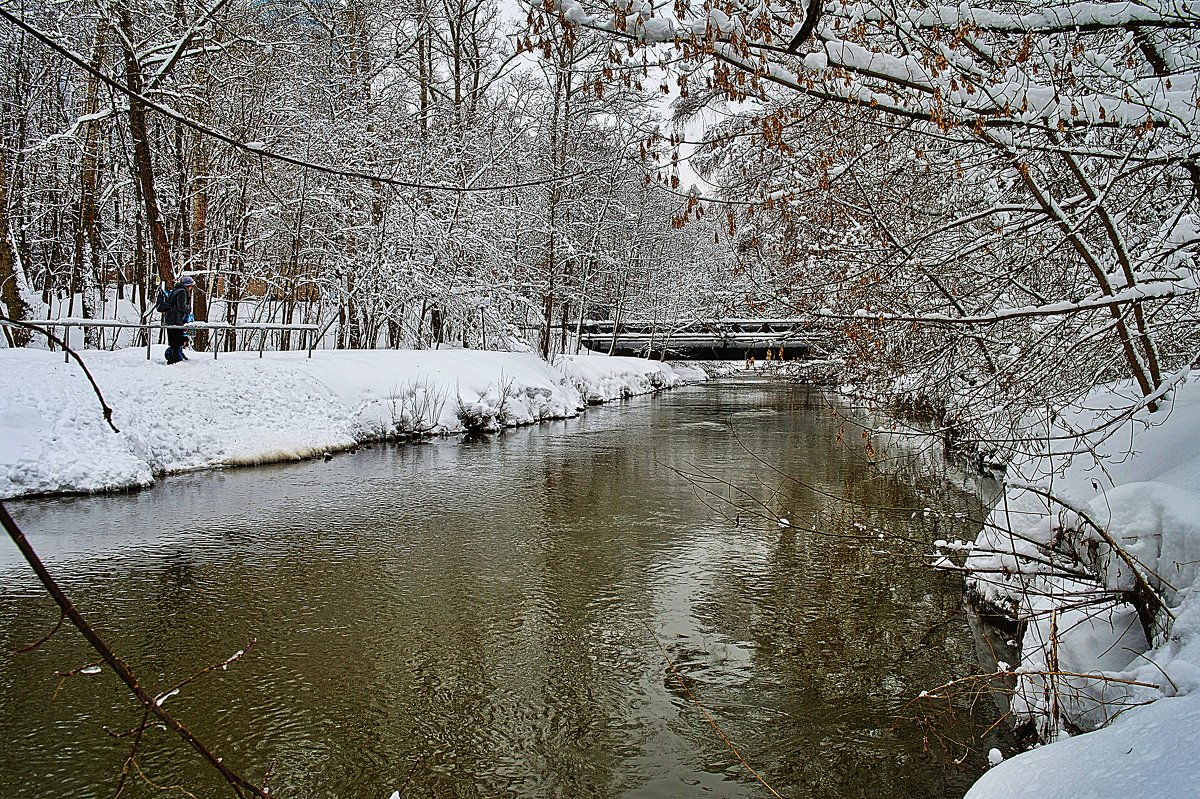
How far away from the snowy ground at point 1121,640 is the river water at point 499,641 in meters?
0.85

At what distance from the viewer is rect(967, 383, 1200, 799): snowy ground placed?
9.05 feet

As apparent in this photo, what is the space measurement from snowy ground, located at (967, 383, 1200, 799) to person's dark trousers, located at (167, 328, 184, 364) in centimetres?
1427

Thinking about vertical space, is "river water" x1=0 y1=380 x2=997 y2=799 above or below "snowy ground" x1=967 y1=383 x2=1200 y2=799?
below

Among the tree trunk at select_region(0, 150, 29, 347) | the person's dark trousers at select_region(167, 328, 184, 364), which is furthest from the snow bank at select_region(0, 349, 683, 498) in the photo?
the tree trunk at select_region(0, 150, 29, 347)

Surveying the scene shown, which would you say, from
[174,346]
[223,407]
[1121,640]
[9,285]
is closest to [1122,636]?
[1121,640]

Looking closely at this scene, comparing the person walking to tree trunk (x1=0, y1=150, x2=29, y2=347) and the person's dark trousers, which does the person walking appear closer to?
the person's dark trousers

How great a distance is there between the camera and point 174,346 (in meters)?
15.3

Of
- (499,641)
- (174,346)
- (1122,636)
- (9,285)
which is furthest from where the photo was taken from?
(9,285)

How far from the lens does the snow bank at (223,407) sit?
11.9 meters

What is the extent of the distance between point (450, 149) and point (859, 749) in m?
22.3

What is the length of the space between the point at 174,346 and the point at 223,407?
5.15 feet

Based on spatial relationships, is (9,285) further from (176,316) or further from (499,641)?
(499,641)

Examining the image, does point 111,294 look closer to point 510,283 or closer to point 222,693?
point 510,283

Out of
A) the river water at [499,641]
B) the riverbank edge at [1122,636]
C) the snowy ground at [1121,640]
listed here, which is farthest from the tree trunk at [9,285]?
the snowy ground at [1121,640]
